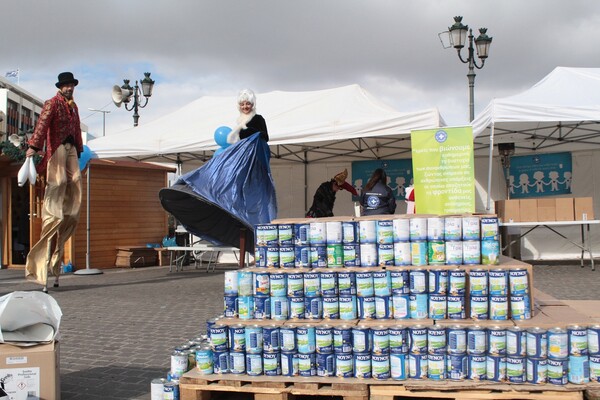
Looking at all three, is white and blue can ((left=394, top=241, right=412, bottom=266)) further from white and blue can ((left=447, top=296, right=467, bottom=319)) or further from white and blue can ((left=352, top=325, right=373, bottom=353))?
white and blue can ((left=352, top=325, right=373, bottom=353))

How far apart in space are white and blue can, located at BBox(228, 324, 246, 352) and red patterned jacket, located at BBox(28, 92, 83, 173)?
5.26m

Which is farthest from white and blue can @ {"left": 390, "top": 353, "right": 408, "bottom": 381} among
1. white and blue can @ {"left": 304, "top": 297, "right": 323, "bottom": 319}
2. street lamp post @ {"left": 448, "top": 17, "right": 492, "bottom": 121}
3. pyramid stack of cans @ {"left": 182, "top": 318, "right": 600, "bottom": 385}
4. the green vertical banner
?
street lamp post @ {"left": 448, "top": 17, "right": 492, "bottom": 121}

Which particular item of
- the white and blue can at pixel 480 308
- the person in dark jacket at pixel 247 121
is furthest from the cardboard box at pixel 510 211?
the white and blue can at pixel 480 308

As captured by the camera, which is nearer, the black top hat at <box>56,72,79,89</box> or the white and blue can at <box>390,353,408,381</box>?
the white and blue can at <box>390,353,408,381</box>

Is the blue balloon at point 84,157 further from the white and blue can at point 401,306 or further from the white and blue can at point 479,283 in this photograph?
the white and blue can at point 479,283

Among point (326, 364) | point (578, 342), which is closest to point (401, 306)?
point (326, 364)

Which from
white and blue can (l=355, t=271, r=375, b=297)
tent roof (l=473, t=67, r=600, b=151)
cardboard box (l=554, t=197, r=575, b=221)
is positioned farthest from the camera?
cardboard box (l=554, t=197, r=575, b=221)

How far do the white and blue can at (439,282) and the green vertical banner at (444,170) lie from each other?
11.0 ft

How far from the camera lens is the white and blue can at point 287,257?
13.0 feet

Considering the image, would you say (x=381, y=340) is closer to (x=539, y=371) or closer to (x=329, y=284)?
(x=329, y=284)

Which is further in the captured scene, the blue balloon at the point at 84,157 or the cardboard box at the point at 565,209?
the cardboard box at the point at 565,209

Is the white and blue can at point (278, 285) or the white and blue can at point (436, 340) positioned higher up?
the white and blue can at point (278, 285)

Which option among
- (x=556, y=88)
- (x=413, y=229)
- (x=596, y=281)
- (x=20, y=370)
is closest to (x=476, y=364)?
(x=413, y=229)

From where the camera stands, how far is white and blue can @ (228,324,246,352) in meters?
3.60
